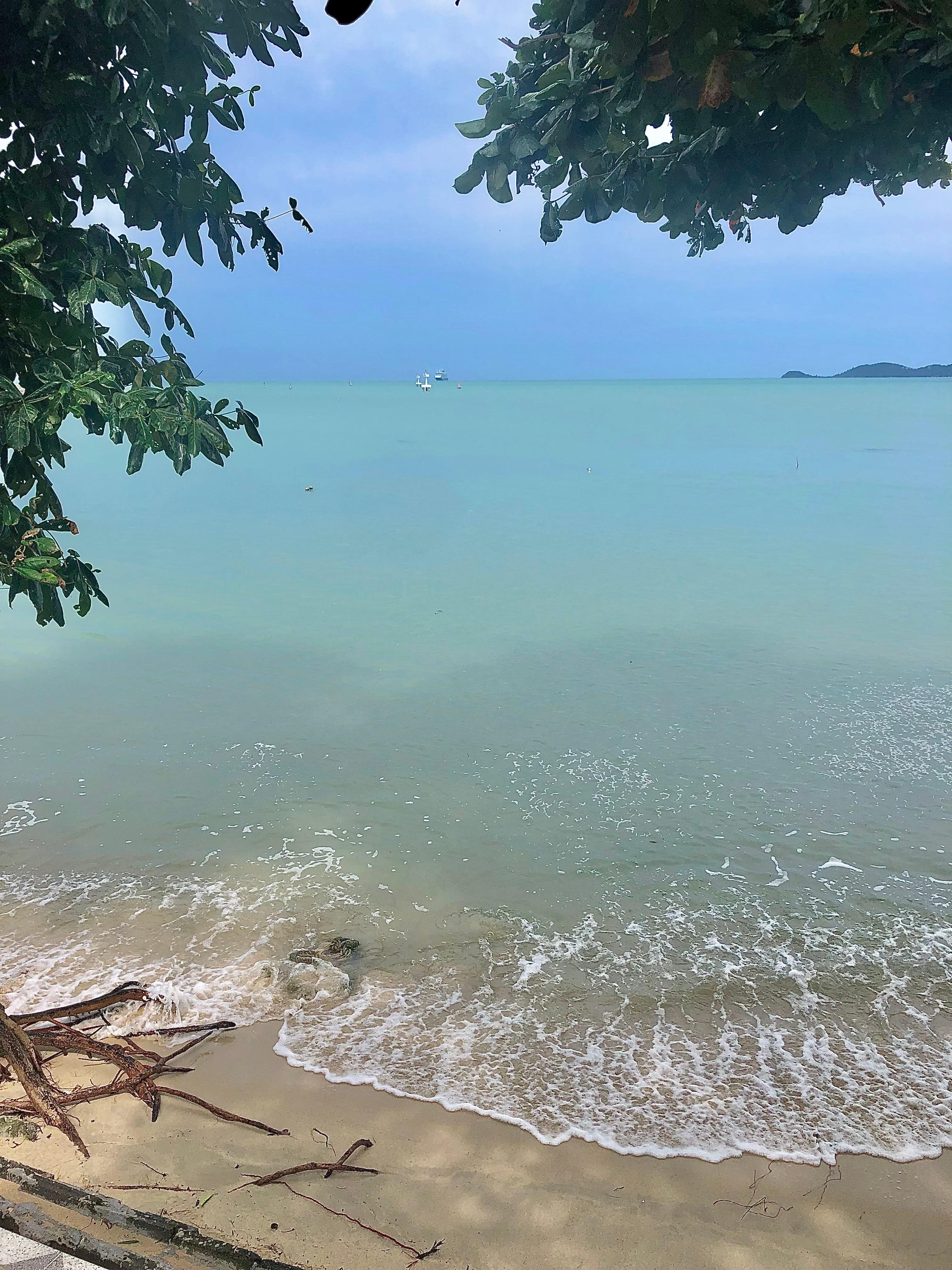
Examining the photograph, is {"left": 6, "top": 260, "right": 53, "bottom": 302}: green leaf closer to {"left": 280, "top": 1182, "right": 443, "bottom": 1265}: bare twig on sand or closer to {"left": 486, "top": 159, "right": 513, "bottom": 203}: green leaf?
{"left": 486, "top": 159, "right": 513, "bottom": 203}: green leaf

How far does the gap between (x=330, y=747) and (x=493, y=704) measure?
1.34m

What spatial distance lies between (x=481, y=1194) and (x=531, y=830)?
95.3 inches

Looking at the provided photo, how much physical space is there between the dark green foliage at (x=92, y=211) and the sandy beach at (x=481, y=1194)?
5.37 ft

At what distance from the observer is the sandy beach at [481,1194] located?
2486 millimetres

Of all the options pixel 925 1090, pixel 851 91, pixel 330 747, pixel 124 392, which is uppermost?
pixel 851 91

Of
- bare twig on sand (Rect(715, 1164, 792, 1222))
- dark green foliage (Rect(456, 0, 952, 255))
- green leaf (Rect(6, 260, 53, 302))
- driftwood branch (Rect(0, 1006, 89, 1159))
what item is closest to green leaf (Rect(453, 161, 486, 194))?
dark green foliage (Rect(456, 0, 952, 255))

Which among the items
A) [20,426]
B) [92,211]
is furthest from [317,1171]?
[92,211]

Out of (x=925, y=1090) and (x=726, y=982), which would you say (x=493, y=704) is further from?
(x=925, y=1090)

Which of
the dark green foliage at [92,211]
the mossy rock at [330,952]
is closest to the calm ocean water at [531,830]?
the mossy rock at [330,952]

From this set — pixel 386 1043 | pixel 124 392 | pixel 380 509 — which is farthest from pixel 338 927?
pixel 380 509

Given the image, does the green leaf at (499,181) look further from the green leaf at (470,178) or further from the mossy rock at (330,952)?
the mossy rock at (330,952)

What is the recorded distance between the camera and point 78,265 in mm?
2264

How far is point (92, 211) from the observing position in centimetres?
245

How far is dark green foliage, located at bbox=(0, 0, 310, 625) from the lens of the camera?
6.72 feet
